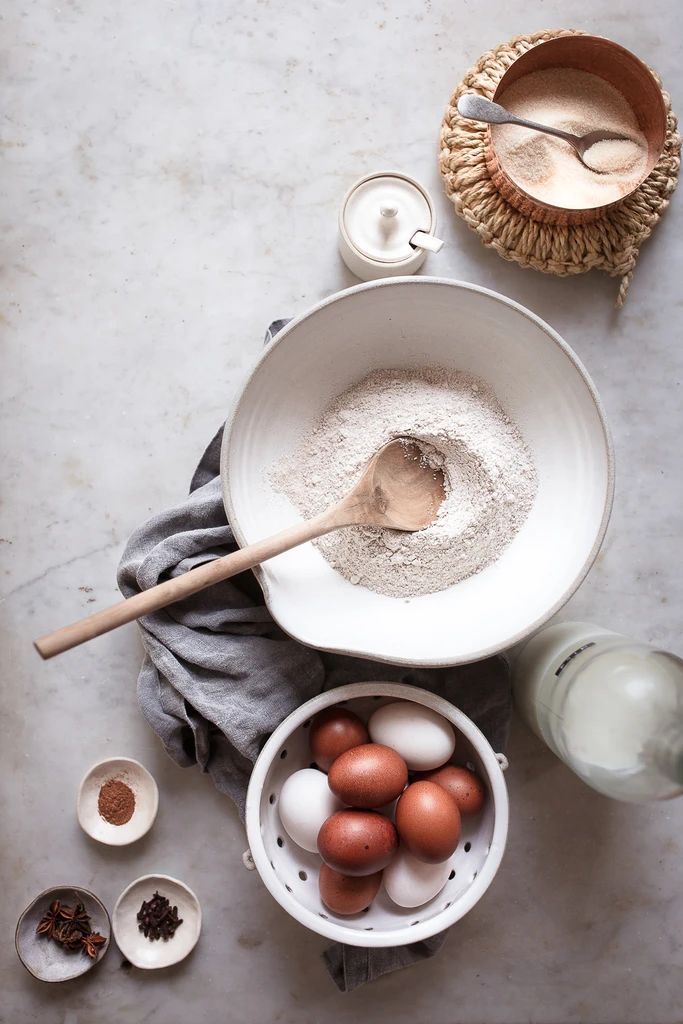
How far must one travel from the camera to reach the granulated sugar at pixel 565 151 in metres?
1.25

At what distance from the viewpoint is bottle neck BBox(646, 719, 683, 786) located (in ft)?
3.25

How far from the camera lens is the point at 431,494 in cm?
118

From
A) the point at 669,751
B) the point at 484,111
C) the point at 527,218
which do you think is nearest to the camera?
the point at 669,751

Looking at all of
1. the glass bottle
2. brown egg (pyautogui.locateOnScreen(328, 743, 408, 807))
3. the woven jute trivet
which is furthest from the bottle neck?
the woven jute trivet

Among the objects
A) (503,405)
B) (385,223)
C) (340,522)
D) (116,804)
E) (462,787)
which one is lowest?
(116,804)

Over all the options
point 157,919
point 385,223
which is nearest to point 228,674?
point 157,919

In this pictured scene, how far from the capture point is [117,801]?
4.26ft

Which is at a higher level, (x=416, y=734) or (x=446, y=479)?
(x=446, y=479)

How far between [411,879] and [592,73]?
4.15 ft

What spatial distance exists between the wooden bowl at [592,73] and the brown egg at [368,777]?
86 centimetres

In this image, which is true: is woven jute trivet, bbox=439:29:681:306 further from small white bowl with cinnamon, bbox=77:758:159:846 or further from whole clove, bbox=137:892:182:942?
whole clove, bbox=137:892:182:942

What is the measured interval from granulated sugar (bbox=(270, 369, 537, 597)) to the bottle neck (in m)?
0.33

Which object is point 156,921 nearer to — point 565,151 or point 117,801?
point 117,801

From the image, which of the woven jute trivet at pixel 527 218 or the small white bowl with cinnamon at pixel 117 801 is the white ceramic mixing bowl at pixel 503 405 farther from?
the small white bowl with cinnamon at pixel 117 801
